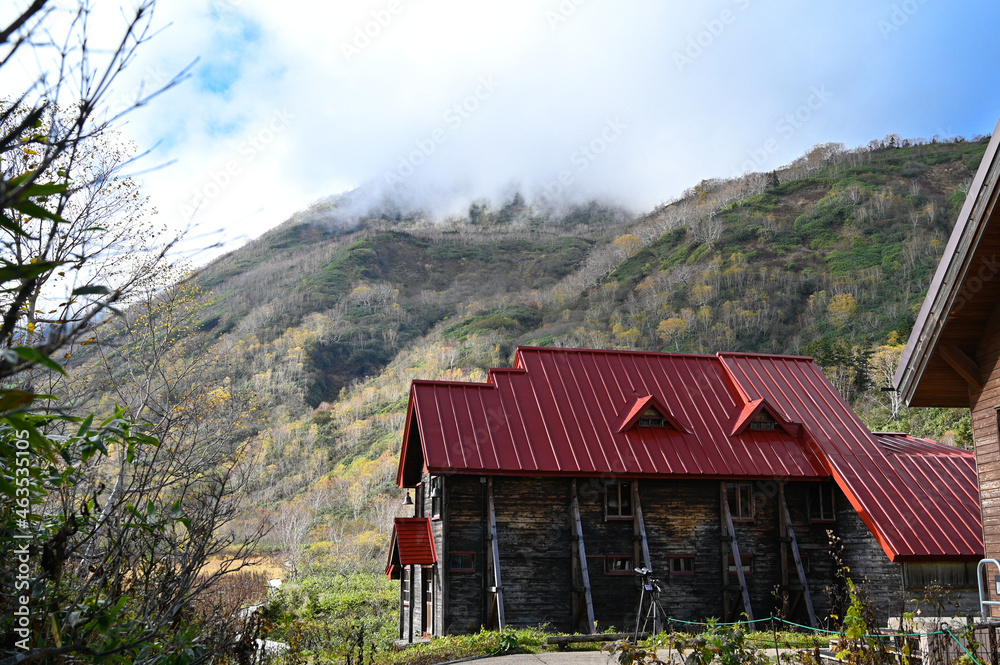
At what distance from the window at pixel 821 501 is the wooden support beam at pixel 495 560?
951 centimetres

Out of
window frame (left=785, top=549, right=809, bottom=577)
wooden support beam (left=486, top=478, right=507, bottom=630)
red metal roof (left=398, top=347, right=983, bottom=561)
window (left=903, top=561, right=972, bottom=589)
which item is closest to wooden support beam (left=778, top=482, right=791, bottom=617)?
window frame (left=785, top=549, right=809, bottom=577)

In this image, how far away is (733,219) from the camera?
102 meters

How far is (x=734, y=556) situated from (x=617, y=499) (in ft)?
11.3

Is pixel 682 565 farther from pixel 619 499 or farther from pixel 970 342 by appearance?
pixel 970 342

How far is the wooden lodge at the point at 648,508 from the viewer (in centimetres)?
1881

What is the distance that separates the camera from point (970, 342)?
12289 mm

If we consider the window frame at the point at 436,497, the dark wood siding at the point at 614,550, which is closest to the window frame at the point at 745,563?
the dark wood siding at the point at 614,550

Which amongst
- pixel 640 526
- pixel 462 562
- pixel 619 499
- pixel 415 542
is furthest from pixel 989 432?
pixel 415 542

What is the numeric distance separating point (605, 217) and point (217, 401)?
16047 centimetres

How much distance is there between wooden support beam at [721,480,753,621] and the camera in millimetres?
19359

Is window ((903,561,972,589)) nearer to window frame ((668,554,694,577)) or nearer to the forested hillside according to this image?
window frame ((668,554,694,577))

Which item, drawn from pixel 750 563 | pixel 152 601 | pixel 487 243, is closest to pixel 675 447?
pixel 750 563

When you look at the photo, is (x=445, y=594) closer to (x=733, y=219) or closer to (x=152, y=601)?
(x=152, y=601)

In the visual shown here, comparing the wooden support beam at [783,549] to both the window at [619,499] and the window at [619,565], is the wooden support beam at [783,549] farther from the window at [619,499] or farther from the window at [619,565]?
the window at [619,499]
